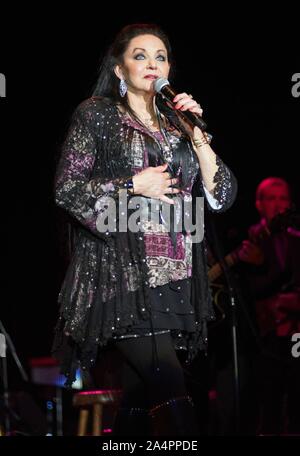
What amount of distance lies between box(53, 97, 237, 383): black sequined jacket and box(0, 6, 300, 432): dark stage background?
1.89 m

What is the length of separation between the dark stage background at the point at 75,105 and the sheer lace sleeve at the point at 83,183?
1.92 m

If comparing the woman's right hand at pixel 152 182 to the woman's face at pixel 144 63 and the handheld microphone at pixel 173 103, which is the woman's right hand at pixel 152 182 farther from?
the woman's face at pixel 144 63

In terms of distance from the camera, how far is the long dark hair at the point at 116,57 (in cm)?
271

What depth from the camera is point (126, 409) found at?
2.50 meters

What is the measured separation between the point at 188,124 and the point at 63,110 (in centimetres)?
218

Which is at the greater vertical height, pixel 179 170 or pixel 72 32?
pixel 72 32

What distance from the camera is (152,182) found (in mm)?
2418

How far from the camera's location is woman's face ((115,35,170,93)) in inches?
104

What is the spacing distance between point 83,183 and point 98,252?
0.22m

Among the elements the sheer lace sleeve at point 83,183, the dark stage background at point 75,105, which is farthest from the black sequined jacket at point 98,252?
the dark stage background at point 75,105
